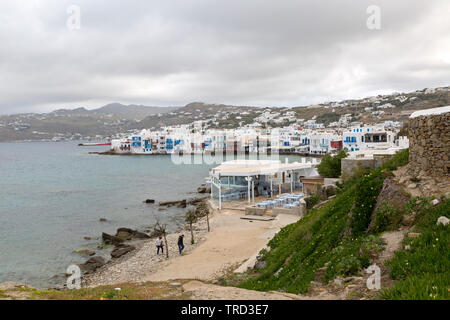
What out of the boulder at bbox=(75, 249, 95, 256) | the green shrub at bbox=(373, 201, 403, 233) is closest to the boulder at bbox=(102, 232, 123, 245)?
the boulder at bbox=(75, 249, 95, 256)

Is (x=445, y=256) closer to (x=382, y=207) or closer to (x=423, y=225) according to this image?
(x=423, y=225)

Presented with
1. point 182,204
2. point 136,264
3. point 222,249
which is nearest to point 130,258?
point 136,264

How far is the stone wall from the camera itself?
257 inches

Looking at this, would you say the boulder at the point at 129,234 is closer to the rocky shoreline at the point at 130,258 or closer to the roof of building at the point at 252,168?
the rocky shoreline at the point at 130,258

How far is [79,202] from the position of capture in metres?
33.0

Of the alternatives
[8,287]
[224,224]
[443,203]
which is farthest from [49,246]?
[443,203]

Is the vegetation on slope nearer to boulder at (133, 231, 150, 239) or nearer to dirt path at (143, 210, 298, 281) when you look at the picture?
dirt path at (143, 210, 298, 281)

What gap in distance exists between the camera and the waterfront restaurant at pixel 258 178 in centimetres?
2609

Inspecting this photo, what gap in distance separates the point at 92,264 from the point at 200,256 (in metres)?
5.75

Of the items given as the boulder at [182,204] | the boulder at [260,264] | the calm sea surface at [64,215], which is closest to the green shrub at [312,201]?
the boulder at [260,264]

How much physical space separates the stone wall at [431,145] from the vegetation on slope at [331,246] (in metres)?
0.73

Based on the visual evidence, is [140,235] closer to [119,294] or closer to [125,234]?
[125,234]

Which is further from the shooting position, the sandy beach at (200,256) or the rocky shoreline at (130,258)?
the rocky shoreline at (130,258)
